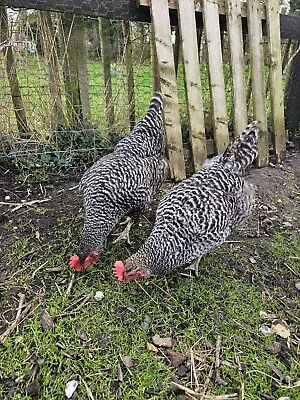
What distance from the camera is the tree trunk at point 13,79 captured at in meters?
3.21

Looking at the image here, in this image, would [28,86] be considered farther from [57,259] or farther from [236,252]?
[236,252]

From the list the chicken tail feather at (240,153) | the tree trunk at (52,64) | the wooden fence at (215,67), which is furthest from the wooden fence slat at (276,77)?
the tree trunk at (52,64)

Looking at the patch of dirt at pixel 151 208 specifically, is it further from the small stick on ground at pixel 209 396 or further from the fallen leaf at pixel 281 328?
the small stick on ground at pixel 209 396

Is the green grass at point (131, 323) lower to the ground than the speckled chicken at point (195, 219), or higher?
lower

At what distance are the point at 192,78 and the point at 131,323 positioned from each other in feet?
8.02

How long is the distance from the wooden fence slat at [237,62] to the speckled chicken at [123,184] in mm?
1147

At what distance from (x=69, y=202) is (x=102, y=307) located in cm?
127

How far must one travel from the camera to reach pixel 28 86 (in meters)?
3.46

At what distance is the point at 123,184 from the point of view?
2490 mm

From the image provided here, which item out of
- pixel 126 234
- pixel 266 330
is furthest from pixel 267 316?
pixel 126 234

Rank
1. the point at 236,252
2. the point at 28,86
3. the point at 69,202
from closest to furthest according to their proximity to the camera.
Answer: the point at 236,252
the point at 69,202
the point at 28,86

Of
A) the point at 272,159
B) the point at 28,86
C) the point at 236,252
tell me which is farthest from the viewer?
the point at 272,159

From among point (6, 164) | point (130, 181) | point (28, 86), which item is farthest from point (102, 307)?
point (28, 86)

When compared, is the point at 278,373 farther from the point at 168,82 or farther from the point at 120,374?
the point at 168,82
